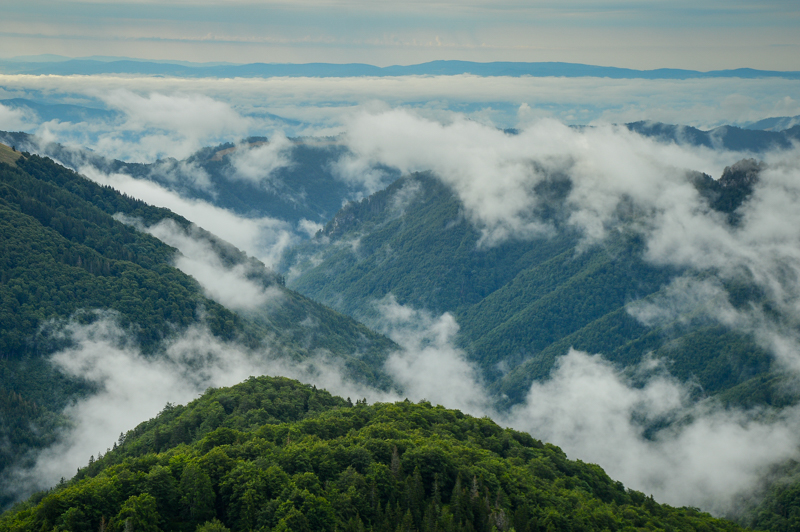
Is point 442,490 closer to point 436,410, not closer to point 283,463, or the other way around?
point 283,463

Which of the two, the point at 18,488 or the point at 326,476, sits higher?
the point at 326,476

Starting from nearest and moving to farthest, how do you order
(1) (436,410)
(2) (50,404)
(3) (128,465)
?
(3) (128,465), (1) (436,410), (2) (50,404)

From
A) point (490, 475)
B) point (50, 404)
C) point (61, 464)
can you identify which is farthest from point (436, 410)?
point (50, 404)

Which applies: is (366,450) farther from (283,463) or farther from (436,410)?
(436,410)

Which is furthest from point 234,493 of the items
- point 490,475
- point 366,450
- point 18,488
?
point 18,488

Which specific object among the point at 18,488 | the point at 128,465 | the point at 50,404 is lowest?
the point at 18,488

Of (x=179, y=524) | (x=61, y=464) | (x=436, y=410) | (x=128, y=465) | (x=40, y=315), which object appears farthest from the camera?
(x=40, y=315)

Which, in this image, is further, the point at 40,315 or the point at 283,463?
the point at 40,315
